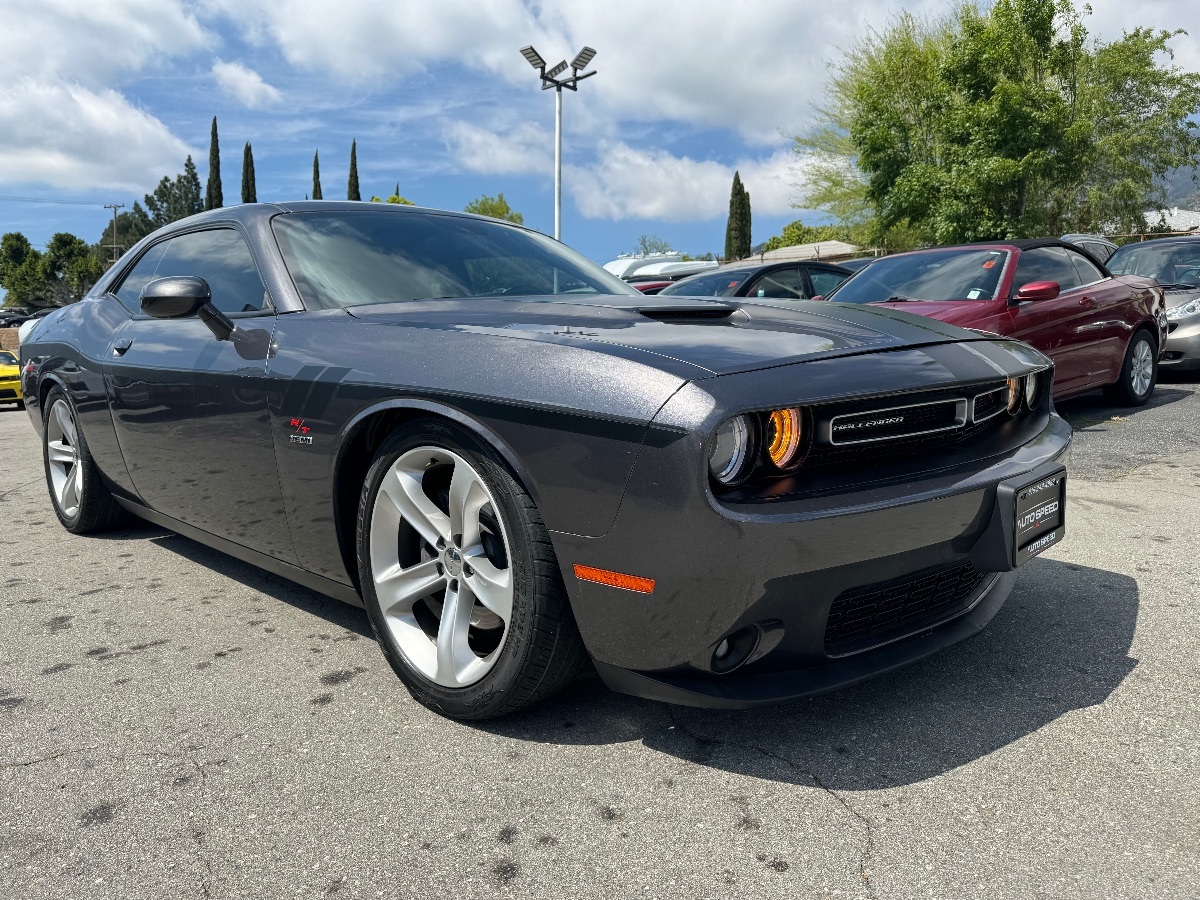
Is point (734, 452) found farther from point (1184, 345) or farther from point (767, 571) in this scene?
point (1184, 345)

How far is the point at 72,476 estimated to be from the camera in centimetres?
435

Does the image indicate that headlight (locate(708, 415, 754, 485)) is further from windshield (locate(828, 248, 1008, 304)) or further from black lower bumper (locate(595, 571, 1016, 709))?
windshield (locate(828, 248, 1008, 304))

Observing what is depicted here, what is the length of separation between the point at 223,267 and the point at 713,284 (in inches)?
248

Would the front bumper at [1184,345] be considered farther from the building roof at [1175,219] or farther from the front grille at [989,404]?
the building roof at [1175,219]

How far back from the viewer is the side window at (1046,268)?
650 cm

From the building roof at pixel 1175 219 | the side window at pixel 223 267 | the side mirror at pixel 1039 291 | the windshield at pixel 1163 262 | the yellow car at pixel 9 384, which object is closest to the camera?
the side window at pixel 223 267

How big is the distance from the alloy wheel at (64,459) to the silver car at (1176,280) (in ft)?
28.8

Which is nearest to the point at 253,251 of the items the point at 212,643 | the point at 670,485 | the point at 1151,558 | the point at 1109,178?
the point at 212,643

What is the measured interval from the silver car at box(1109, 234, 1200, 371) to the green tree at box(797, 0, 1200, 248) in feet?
38.1

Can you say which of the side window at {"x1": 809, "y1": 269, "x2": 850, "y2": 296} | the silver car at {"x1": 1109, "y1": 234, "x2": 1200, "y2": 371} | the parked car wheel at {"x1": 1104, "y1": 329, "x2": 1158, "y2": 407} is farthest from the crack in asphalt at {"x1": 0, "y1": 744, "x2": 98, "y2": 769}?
the silver car at {"x1": 1109, "y1": 234, "x2": 1200, "y2": 371}

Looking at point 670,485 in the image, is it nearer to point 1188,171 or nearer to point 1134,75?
point 1134,75

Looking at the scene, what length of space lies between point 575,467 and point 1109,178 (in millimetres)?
32433

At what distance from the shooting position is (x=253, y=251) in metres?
3.06

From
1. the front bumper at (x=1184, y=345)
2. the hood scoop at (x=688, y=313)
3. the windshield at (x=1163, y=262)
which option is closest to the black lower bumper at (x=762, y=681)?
the hood scoop at (x=688, y=313)
